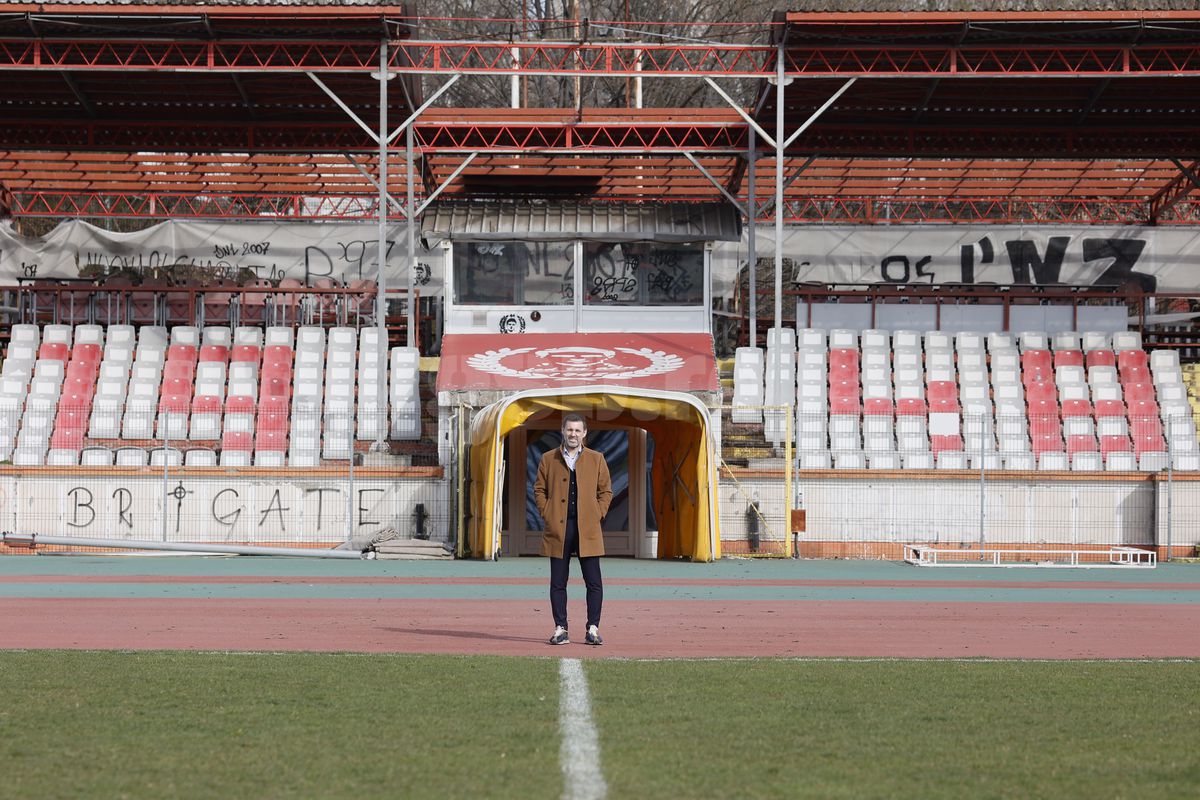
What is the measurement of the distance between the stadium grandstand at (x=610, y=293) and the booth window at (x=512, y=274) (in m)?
0.06

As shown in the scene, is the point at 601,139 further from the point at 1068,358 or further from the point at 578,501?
the point at 578,501

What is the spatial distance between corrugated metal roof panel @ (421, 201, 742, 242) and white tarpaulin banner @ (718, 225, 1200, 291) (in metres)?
9.90

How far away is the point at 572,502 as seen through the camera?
12.6m

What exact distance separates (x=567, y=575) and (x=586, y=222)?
64.5 ft

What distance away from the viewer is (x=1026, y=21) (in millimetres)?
27875

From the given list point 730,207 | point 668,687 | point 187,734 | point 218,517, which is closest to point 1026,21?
point 730,207

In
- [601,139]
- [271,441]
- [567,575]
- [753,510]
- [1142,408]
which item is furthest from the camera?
[601,139]

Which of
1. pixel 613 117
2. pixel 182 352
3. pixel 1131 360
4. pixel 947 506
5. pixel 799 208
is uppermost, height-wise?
pixel 799 208

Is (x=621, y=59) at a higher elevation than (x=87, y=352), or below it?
higher

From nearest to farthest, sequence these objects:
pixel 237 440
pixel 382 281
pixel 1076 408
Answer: pixel 237 440
pixel 382 281
pixel 1076 408

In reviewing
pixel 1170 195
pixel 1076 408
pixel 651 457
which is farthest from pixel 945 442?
pixel 1170 195

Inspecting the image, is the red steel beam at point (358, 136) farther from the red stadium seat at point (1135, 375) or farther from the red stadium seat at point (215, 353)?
the red stadium seat at point (1135, 375)

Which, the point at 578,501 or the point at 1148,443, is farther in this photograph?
the point at 1148,443

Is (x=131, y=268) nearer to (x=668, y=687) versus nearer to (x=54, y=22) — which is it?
(x=54, y=22)
